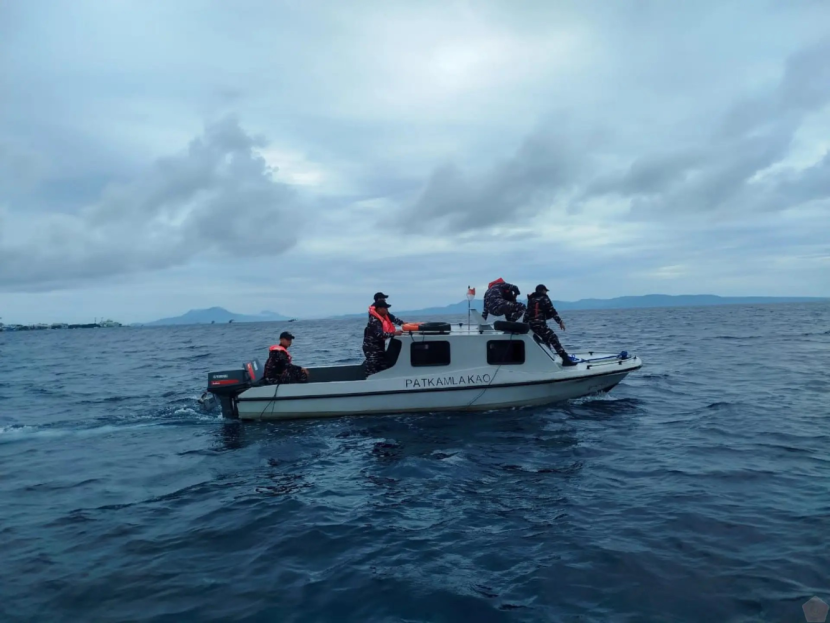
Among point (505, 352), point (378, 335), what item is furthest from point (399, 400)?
point (505, 352)

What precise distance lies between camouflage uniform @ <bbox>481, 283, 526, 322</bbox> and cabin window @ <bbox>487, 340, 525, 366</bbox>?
3.55ft

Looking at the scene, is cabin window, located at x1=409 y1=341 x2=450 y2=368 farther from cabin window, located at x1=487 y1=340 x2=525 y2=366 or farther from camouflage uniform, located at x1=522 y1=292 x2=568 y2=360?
camouflage uniform, located at x1=522 y1=292 x2=568 y2=360

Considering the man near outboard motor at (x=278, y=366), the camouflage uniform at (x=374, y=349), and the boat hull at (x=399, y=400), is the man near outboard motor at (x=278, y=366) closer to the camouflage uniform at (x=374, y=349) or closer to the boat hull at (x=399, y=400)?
the boat hull at (x=399, y=400)

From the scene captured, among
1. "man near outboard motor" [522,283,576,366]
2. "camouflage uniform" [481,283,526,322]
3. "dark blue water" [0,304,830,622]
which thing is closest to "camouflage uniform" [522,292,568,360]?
"man near outboard motor" [522,283,576,366]

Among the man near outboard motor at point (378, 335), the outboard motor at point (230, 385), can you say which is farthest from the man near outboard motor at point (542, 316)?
the outboard motor at point (230, 385)

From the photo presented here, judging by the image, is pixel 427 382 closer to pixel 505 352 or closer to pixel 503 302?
pixel 505 352

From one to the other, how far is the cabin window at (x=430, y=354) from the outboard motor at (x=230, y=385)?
4.02 m

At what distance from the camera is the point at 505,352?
14453 millimetres

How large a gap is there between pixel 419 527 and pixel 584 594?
2535mm

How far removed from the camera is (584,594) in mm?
5980

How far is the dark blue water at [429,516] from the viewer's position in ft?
19.6

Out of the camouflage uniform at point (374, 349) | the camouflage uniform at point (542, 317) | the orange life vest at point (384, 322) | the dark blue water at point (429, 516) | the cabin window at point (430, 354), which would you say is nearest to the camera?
the dark blue water at point (429, 516)

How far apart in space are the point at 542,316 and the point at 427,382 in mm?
3914

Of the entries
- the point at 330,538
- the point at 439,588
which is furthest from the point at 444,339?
the point at 439,588
